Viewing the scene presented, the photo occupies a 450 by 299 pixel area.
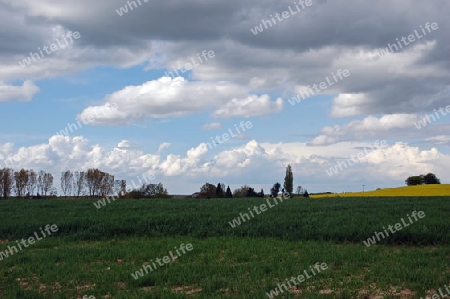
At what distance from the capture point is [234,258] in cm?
1324

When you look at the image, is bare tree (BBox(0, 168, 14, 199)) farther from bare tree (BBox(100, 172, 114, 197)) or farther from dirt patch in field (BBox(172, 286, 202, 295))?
dirt patch in field (BBox(172, 286, 202, 295))

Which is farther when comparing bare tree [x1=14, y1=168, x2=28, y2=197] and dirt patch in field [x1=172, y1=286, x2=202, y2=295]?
bare tree [x1=14, y1=168, x2=28, y2=197]

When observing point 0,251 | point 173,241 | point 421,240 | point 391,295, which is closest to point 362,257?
point 391,295

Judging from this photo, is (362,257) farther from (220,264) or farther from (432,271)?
(220,264)

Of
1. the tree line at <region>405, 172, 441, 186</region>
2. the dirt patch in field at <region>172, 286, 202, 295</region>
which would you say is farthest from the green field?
the tree line at <region>405, 172, 441, 186</region>

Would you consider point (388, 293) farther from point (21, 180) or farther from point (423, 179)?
point (21, 180)

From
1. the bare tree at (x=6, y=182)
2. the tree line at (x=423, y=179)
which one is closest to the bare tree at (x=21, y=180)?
the bare tree at (x=6, y=182)

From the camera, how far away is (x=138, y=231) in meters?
20.2

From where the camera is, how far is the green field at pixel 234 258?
9820 millimetres

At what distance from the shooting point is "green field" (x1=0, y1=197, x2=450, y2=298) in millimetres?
9820

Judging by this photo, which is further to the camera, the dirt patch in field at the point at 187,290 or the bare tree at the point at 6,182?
the bare tree at the point at 6,182

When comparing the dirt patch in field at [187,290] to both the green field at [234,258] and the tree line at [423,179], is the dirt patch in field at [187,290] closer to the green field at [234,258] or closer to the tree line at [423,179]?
the green field at [234,258]

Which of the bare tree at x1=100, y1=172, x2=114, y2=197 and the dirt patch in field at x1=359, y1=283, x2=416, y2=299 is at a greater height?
the bare tree at x1=100, y1=172, x2=114, y2=197

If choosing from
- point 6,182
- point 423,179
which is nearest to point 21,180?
point 6,182
